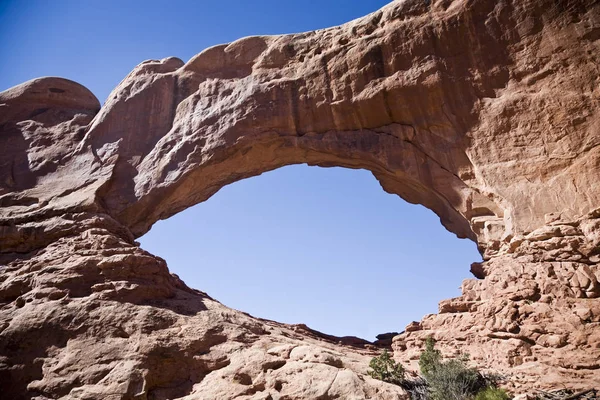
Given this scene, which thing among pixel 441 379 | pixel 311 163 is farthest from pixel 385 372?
pixel 311 163

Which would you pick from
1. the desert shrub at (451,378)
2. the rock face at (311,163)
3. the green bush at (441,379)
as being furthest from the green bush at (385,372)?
the desert shrub at (451,378)

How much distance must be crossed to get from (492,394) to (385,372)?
269cm

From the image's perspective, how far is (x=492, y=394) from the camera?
10.8m

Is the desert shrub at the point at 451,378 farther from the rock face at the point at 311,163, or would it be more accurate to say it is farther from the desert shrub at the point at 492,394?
the rock face at the point at 311,163

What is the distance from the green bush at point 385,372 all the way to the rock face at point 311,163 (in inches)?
19.5

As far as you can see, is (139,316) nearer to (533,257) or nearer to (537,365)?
(537,365)

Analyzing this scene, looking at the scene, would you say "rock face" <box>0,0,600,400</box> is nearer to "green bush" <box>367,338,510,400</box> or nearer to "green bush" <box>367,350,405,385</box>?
"green bush" <box>367,350,405,385</box>

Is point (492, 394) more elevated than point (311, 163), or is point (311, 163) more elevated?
point (311, 163)

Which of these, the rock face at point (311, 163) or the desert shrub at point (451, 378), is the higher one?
the rock face at point (311, 163)

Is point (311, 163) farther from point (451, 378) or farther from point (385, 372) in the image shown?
point (451, 378)

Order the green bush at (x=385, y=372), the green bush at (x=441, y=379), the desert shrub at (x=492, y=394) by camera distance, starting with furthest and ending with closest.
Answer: the green bush at (x=385, y=372) < the green bush at (x=441, y=379) < the desert shrub at (x=492, y=394)

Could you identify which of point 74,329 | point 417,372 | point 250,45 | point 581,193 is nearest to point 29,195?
point 74,329

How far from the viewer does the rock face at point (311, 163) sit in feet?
40.6

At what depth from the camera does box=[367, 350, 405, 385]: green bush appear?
1238 centimetres
